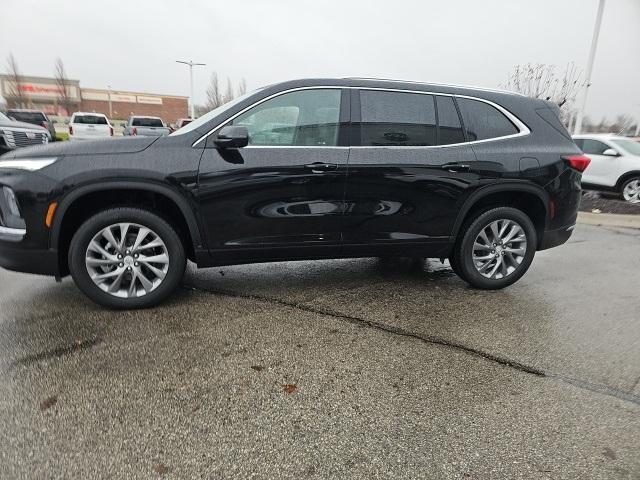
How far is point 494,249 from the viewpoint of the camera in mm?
4223

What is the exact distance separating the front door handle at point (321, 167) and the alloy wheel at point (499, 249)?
63.4 inches

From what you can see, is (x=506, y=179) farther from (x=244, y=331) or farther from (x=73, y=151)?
(x=73, y=151)

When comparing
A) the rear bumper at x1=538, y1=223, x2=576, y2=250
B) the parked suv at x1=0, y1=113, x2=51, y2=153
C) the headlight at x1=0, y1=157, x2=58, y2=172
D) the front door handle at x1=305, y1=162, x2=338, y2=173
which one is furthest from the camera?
the parked suv at x1=0, y1=113, x2=51, y2=153

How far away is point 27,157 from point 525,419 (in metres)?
→ 3.69

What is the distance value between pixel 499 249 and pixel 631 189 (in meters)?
8.65

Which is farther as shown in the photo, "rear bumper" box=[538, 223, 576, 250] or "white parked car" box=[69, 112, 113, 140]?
"white parked car" box=[69, 112, 113, 140]

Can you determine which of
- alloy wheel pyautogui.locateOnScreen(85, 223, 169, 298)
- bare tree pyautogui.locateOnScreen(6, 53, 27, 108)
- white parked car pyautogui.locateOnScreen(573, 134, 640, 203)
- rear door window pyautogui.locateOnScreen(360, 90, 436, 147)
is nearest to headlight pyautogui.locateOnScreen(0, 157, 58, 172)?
alloy wheel pyautogui.locateOnScreen(85, 223, 169, 298)

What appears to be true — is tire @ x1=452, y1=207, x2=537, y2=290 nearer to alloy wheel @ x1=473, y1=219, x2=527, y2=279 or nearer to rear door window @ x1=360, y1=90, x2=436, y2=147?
alloy wheel @ x1=473, y1=219, x2=527, y2=279

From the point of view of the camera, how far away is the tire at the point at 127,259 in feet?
10.8

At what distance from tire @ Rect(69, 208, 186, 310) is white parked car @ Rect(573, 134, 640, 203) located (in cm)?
1093

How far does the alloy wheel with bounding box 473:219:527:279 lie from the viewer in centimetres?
420

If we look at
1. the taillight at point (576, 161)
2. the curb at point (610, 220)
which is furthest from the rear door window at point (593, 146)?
the taillight at point (576, 161)

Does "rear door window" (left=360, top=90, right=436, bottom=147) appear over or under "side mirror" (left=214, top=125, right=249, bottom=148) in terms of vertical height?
over

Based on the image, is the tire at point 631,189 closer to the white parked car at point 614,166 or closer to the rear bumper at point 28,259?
the white parked car at point 614,166
